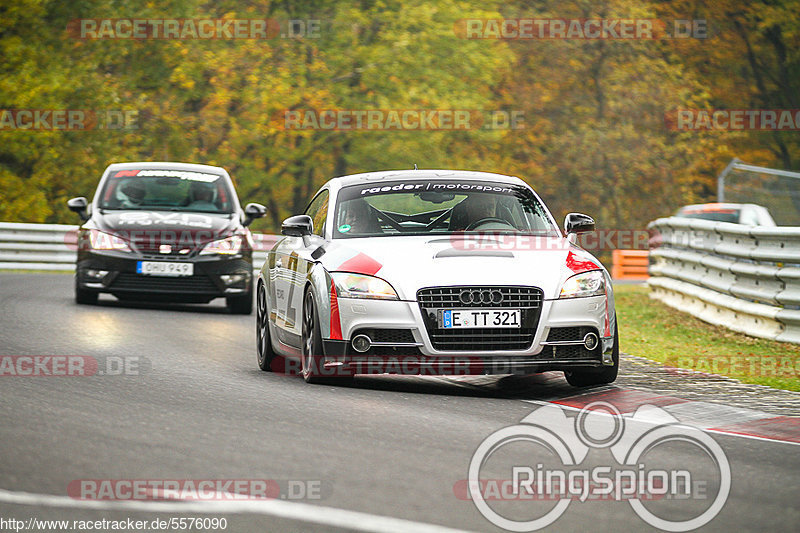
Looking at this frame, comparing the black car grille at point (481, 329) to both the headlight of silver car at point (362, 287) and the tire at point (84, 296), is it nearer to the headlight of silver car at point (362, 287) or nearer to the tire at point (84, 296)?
the headlight of silver car at point (362, 287)

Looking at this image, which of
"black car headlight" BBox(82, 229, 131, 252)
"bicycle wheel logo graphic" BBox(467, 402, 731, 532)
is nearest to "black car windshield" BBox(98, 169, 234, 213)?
"black car headlight" BBox(82, 229, 131, 252)

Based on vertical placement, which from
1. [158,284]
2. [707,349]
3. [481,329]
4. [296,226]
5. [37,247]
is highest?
[296,226]

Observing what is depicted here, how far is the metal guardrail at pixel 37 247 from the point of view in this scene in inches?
1177

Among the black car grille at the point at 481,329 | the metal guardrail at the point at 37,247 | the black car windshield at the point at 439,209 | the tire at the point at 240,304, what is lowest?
the metal guardrail at the point at 37,247

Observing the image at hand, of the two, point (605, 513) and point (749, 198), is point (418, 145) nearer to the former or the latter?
point (749, 198)

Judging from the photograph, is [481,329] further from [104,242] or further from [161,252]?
[104,242]

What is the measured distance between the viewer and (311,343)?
10203 mm

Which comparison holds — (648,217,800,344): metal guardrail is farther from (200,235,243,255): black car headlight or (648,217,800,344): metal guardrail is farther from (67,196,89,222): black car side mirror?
(67,196,89,222): black car side mirror

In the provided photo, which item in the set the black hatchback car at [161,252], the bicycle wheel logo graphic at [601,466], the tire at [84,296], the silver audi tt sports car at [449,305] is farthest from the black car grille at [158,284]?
the bicycle wheel logo graphic at [601,466]

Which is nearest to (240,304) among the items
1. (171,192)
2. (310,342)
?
(171,192)

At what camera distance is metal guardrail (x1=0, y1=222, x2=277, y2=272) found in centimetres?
2989

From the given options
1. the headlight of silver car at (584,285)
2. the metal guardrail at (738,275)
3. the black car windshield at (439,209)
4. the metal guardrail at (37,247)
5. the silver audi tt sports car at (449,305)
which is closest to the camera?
the silver audi tt sports car at (449,305)

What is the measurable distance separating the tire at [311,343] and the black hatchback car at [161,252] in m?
6.73

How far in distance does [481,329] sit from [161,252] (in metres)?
8.08
